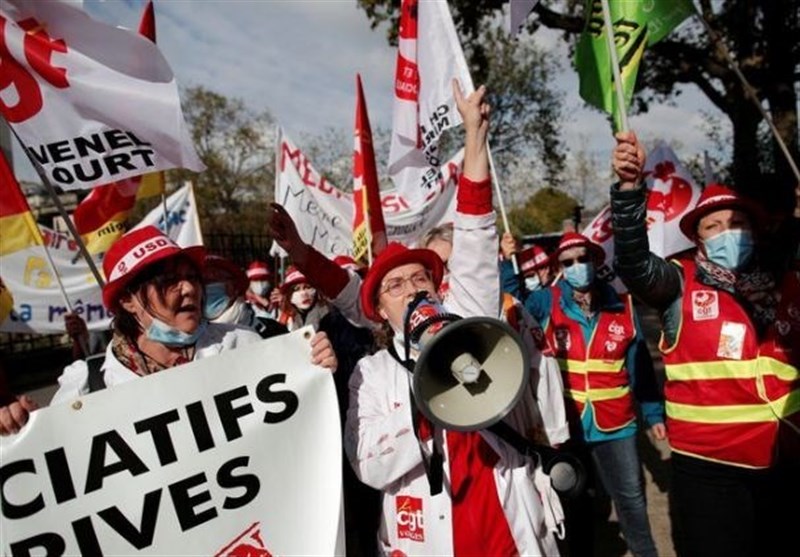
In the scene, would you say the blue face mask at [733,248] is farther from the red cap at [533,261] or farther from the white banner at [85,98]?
the red cap at [533,261]

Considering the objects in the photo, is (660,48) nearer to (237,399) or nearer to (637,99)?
(637,99)

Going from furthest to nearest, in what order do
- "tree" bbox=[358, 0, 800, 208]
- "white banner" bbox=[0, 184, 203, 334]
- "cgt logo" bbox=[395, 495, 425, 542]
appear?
"tree" bbox=[358, 0, 800, 208] < "white banner" bbox=[0, 184, 203, 334] < "cgt logo" bbox=[395, 495, 425, 542]

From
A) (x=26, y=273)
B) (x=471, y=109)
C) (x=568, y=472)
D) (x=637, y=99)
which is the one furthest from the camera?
(x=637, y=99)

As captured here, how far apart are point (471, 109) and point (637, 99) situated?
13827 millimetres

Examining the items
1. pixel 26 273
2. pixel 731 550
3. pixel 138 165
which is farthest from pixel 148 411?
pixel 26 273

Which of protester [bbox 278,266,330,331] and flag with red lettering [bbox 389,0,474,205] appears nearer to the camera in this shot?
flag with red lettering [bbox 389,0,474,205]

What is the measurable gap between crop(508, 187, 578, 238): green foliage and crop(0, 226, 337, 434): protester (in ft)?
127

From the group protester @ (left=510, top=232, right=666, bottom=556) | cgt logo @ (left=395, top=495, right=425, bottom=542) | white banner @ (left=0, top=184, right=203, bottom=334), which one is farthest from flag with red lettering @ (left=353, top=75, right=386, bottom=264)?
white banner @ (left=0, top=184, right=203, bottom=334)

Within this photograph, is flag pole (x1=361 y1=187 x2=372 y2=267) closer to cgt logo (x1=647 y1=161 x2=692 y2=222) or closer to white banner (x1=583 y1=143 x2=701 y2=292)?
white banner (x1=583 y1=143 x2=701 y2=292)

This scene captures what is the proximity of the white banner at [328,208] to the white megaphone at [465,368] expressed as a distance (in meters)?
4.24

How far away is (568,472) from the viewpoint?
6.33 feet

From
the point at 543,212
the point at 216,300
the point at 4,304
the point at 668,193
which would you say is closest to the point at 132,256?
the point at 216,300

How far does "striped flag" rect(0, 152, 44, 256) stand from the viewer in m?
3.53

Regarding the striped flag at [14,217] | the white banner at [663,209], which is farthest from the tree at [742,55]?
the striped flag at [14,217]
